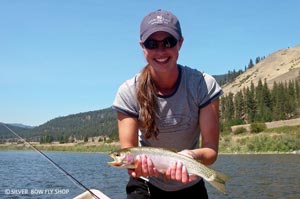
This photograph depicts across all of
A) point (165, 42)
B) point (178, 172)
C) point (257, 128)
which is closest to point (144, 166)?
point (178, 172)

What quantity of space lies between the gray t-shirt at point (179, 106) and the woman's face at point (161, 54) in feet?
1.10

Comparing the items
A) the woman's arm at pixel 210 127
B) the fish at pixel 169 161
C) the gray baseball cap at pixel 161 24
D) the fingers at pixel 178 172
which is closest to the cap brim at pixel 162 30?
the gray baseball cap at pixel 161 24

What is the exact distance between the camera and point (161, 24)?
4156mm

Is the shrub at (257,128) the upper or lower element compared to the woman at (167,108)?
upper

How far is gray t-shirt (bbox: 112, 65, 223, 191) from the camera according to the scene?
14.9ft

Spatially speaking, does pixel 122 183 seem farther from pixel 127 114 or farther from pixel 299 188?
pixel 127 114

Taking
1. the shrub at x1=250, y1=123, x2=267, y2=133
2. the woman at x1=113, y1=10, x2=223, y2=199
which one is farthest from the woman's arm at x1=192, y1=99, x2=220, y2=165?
the shrub at x1=250, y1=123, x2=267, y2=133

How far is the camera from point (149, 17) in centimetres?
431

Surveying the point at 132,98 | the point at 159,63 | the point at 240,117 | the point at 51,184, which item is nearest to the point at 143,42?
the point at 159,63

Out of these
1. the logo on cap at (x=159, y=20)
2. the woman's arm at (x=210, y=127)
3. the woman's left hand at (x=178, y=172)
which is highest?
the logo on cap at (x=159, y=20)

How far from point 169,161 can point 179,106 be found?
0.78 meters

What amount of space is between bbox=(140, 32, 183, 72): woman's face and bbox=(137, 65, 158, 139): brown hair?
23 centimetres

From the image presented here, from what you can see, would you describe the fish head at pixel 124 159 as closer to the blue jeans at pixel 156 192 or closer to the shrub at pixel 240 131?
the blue jeans at pixel 156 192

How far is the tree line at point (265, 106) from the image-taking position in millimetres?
126275
